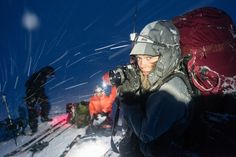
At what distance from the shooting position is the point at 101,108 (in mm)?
9875

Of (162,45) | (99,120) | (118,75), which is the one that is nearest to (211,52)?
(162,45)

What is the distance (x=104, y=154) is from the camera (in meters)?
7.22

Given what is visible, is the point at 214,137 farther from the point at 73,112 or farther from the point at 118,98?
the point at 73,112

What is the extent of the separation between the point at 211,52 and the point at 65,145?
698cm

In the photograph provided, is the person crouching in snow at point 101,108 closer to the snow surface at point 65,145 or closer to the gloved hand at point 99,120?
the gloved hand at point 99,120

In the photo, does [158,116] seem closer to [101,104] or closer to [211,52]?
[211,52]

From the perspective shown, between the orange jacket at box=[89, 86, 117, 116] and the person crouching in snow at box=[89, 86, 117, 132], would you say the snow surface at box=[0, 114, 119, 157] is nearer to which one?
the person crouching in snow at box=[89, 86, 117, 132]

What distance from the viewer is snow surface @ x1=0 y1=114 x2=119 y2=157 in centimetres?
780

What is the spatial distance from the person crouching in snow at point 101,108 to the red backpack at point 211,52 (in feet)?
22.9

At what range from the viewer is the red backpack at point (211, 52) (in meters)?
2.59

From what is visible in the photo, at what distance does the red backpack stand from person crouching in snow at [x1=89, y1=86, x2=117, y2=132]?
6.97m

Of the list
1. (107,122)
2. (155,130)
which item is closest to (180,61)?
(155,130)

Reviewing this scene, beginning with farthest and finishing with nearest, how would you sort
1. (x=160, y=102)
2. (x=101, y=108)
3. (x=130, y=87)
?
(x=101, y=108)
(x=130, y=87)
(x=160, y=102)

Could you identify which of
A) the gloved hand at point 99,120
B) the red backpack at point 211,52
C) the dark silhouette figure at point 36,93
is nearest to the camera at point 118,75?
the red backpack at point 211,52
